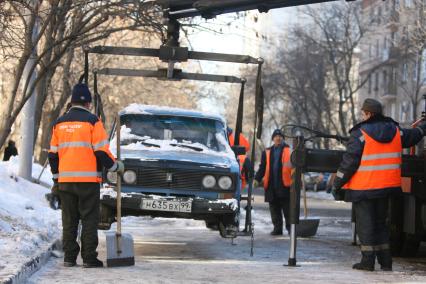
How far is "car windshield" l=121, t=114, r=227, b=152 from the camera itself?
12.9 meters

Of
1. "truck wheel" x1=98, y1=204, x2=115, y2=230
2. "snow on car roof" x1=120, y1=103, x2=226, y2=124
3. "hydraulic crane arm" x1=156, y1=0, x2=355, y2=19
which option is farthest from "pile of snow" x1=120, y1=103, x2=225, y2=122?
"truck wheel" x1=98, y1=204, x2=115, y2=230

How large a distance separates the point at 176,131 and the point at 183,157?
1155 mm

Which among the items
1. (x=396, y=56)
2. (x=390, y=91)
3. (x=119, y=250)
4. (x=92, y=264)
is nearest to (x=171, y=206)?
(x=119, y=250)

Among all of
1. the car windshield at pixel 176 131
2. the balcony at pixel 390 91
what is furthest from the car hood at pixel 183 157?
the balcony at pixel 390 91

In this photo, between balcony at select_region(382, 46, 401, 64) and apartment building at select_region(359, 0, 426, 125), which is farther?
balcony at select_region(382, 46, 401, 64)

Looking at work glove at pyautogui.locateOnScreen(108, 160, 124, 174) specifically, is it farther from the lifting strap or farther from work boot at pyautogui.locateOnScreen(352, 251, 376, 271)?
the lifting strap

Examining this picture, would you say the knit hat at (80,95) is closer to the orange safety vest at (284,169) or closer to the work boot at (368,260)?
the work boot at (368,260)

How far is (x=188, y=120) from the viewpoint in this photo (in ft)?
44.1

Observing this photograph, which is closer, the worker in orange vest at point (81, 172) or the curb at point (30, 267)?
the curb at point (30, 267)

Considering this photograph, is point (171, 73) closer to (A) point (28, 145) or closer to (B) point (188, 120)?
(B) point (188, 120)

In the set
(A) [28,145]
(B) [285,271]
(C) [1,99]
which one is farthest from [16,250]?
(C) [1,99]

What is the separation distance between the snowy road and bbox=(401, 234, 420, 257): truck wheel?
0.17m

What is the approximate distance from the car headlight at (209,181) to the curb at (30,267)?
1.91 metres

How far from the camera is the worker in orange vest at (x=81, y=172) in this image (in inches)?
400
